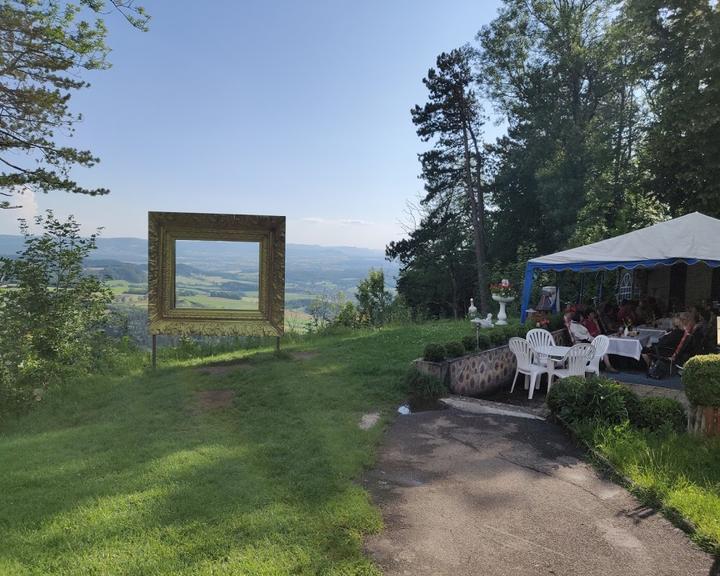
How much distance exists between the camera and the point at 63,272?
839 centimetres

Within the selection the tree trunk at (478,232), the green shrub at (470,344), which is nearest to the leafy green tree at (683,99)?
the green shrub at (470,344)

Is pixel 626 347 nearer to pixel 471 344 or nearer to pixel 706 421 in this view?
pixel 471 344

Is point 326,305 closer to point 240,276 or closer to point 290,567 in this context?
point 240,276

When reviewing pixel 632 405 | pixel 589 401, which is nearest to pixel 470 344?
pixel 589 401

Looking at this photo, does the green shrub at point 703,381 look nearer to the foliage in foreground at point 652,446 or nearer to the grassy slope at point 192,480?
the foliage in foreground at point 652,446

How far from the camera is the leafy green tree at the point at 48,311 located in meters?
7.09

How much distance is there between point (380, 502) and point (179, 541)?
1.37m

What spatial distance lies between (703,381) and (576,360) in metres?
2.74

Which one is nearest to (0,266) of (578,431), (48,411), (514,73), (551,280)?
(48,411)

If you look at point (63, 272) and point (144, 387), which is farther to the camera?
point (63, 272)

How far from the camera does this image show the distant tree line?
46.3 ft

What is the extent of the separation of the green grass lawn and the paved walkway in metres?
0.14

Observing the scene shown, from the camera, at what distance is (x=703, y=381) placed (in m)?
4.49

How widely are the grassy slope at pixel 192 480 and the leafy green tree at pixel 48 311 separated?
53 cm
